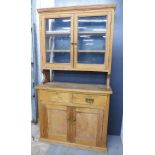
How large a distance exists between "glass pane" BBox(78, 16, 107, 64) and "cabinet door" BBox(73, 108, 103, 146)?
0.66m

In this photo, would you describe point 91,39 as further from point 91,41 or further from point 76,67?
point 76,67

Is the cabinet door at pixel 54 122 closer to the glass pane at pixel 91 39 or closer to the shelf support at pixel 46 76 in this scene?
the shelf support at pixel 46 76

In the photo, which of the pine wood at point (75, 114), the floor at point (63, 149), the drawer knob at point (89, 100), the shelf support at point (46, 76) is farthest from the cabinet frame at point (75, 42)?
the floor at point (63, 149)

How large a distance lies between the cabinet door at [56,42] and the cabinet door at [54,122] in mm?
571

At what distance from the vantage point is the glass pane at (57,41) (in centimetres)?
212

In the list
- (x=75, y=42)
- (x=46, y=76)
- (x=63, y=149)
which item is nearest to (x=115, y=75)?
(x=75, y=42)

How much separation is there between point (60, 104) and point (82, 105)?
11.6 inches

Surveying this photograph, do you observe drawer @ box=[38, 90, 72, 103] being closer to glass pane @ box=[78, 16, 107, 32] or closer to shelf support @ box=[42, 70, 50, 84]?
shelf support @ box=[42, 70, 50, 84]

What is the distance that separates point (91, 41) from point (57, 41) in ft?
1.61

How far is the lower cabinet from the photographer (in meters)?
1.97

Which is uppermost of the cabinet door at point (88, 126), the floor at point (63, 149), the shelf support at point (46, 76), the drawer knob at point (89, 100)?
the shelf support at point (46, 76)

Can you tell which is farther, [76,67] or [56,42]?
[56,42]

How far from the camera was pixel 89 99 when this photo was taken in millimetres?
1939
